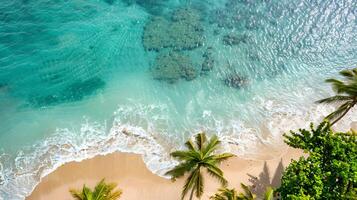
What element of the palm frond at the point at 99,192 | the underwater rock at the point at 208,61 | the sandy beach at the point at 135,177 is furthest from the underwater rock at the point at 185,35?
the palm frond at the point at 99,192

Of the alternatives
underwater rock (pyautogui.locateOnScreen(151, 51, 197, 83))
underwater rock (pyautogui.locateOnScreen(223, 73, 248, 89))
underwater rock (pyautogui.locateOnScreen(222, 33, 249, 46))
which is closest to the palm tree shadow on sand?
underwater rock (pyautogui.locateOnScreen(223, 73, 248, 89))

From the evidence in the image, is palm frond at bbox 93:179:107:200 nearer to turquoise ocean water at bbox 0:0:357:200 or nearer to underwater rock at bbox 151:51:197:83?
turquoise ocean water at bbox 0:0:357:200

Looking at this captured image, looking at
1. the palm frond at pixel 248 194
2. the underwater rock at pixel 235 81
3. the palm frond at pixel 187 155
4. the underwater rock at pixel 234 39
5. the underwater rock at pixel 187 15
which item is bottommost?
the palm frond at pixel 248 194

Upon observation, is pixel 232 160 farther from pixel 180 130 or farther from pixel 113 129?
pixel 113 129

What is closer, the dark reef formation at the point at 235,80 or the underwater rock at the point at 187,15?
the dark reef formation at the point at 235,80

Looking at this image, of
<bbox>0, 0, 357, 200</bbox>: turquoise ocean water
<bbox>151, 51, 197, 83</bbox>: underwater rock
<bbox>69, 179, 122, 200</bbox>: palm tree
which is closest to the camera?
<bbox>69, 179, 122, 200</bbox>: palm tree

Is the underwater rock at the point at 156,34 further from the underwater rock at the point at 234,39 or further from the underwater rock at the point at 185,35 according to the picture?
the underwater rock at the point at 234,39

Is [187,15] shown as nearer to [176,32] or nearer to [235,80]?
[176,32]
